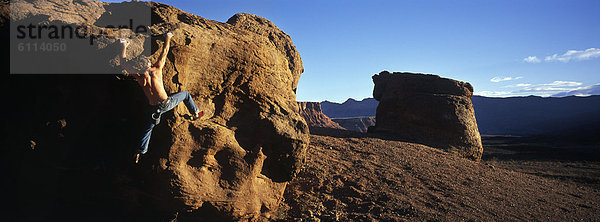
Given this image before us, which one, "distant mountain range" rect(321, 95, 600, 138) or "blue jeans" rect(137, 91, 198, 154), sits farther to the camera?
"distant mountain range" rect(321, 95, 600, 138)

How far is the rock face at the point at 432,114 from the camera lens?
40.7 ft

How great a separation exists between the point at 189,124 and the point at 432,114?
11454mm

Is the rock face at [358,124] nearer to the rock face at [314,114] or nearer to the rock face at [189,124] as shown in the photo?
the rock face at [314,114]

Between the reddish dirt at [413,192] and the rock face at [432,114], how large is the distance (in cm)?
313

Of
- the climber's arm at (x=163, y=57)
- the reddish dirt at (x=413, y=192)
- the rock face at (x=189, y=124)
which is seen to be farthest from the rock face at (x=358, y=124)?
the climber's arm at (x=163, y=57)

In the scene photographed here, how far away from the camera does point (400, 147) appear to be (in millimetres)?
10211

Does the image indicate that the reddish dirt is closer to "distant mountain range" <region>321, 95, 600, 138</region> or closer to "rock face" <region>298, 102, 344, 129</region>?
"rock face" <region>298, 102, 344, 129</region>

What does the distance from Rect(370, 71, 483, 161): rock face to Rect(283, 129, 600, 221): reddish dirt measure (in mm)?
3131

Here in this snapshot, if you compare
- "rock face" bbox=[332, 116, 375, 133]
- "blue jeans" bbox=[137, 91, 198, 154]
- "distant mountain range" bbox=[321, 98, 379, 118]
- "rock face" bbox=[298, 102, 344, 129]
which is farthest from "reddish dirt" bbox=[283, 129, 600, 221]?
"distant mountain range" bbox=[321, 98, 379, 118]

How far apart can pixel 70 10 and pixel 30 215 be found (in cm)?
313

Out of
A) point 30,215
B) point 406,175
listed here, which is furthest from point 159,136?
point 406,175

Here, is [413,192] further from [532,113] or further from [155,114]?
[532,113]

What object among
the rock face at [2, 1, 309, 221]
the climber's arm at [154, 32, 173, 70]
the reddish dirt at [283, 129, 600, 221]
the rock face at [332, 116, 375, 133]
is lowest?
the rock face at [332, 116, 375, 133]

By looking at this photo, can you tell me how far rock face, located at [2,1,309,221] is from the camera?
3.72 m
